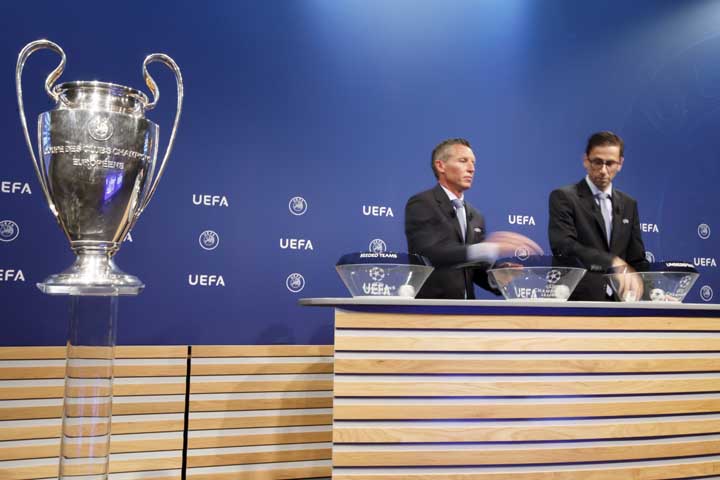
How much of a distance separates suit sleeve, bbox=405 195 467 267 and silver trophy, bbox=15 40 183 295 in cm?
220

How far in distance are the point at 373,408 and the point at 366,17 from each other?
9.24ft

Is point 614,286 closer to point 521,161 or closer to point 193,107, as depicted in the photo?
point 521,161

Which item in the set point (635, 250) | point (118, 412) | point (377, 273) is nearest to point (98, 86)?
point (377, 273)

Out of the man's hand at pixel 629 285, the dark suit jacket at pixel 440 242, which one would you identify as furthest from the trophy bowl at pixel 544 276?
the dark suit jacket at pixel 440 242

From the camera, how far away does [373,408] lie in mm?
1738

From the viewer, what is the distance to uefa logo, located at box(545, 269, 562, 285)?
81.9 inches

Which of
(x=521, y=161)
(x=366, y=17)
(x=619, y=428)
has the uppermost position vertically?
(x=366, y=17)

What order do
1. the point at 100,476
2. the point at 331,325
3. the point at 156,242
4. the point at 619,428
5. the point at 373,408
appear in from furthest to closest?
the point at 331,325 → the point at 156,242 → the point at 619,428 → the point at 373,408 → the point at 100,476

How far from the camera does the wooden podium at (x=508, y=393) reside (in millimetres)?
1740

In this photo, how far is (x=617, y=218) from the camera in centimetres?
342

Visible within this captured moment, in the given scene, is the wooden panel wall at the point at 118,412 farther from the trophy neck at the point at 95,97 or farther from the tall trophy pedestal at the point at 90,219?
the trophy neck at the point at 95,97

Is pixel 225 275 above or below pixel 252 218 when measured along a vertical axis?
below

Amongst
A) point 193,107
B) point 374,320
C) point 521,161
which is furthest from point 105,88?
point 521,161

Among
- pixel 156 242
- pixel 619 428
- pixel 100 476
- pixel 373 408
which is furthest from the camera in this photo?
pixel 156 242
